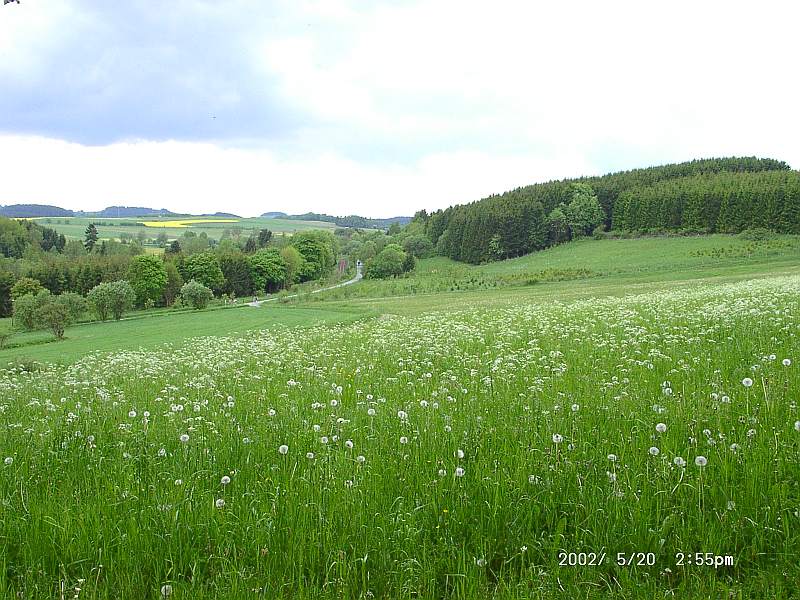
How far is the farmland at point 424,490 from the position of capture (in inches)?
148

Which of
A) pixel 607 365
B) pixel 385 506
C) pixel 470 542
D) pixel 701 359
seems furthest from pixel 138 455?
pixel 701 359

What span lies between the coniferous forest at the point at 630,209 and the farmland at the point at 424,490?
116m

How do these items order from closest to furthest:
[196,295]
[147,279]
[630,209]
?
[196,295] < [147,279] < [630,209]

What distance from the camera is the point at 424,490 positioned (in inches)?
186

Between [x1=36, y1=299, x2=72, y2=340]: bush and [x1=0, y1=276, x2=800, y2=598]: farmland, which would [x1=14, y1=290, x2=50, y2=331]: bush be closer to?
[x1=36, y1=299, x2=72, y2=340]: bush

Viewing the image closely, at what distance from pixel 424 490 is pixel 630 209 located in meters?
137

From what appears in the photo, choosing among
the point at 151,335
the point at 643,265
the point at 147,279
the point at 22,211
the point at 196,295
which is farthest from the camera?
the point at 22,211

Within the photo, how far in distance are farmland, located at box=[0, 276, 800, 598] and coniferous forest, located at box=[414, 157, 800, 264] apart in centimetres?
11594

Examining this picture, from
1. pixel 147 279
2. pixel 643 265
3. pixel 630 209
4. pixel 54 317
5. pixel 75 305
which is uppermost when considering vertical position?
pixel 630 209

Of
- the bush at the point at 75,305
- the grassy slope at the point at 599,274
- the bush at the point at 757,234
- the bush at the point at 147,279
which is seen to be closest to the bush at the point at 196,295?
the grassy slope at the point at 599,274

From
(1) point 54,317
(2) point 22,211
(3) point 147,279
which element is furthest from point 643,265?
(2) point 22,211

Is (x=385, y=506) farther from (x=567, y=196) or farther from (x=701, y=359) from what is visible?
(x=567, y=196)

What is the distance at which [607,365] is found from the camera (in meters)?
9.40

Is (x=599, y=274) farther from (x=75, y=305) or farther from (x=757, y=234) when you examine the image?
(x=75, y=305)
